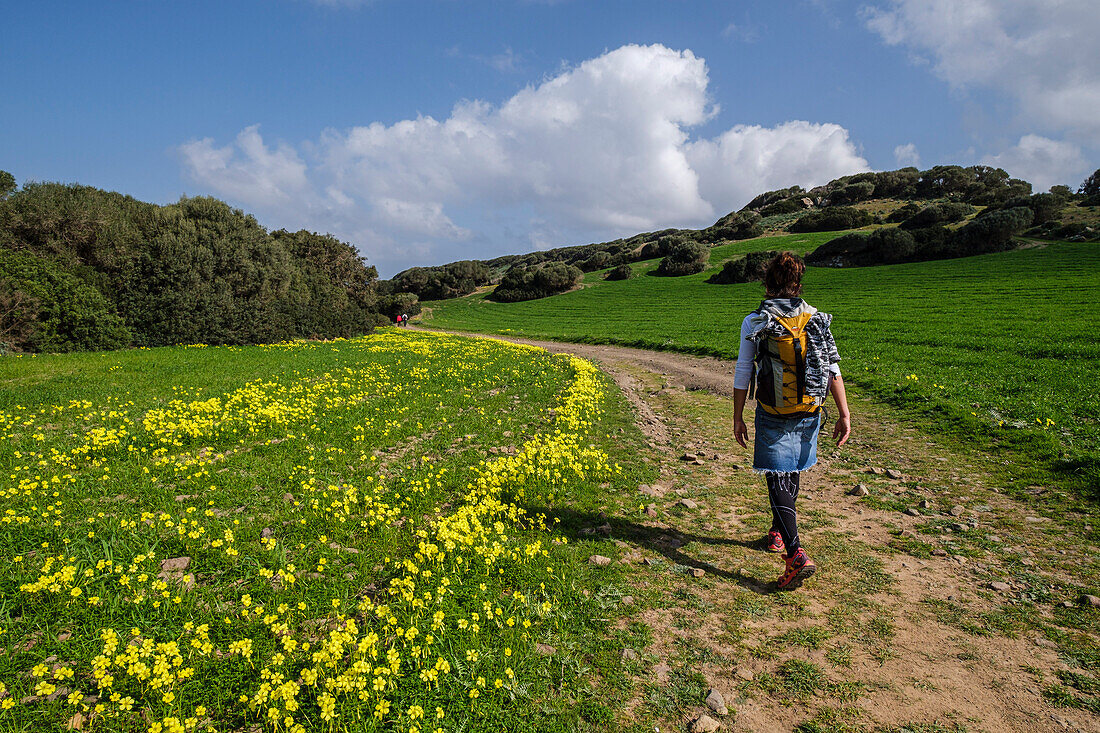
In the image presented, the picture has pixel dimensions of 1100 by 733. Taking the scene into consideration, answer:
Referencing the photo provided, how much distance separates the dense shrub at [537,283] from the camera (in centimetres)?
7894

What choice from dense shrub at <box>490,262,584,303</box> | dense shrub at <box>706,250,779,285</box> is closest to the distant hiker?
dense shrub at <box>706,250,779,285</box>

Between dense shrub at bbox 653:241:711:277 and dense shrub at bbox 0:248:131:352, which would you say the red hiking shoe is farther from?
dense shrub at bbox 653:241:711:277

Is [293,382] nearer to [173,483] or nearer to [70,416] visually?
[70,416]

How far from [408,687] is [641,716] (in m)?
1.87

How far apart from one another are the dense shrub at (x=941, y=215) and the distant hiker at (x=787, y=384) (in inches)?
3121

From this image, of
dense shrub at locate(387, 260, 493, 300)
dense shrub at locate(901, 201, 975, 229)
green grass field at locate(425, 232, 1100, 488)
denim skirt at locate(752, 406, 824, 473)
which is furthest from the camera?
dense shrub at locate(387, 260, 493, 300)

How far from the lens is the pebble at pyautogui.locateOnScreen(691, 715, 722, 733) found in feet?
11.1

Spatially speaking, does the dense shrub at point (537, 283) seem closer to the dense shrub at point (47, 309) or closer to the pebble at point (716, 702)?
the dense shrub at point (47, 309)

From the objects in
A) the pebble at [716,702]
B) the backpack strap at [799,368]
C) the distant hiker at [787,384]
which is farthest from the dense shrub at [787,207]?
the pebble at [716,702]

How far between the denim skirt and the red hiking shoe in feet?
3.13

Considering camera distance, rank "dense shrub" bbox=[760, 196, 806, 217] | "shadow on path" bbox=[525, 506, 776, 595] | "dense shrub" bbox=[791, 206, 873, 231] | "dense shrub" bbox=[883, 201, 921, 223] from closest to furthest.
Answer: "shadow on path" bbox=[525, 506, 776, 595] → "dense shrub" bbox=[883, 201, 921, 223] → "dense shrub" bbox=[791, 206, 873, 231] → "dense shrub" bbox=[760, 196, 806, 217]

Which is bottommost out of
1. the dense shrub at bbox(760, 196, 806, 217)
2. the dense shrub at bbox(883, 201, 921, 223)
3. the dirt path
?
the dirt path

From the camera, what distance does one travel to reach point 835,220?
77.7 meters

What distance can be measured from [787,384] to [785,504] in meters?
1.45
